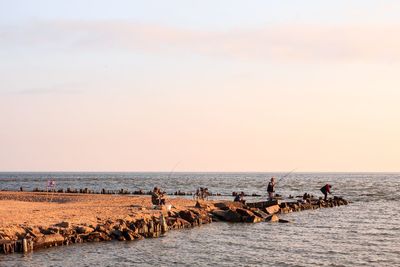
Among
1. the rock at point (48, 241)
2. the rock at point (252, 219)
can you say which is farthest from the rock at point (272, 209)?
the rock at point (48, 241)

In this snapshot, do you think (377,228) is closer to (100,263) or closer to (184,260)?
(184,260)

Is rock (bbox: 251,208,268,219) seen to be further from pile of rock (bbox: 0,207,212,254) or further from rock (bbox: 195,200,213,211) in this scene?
pile of rock (bbox: 0,207,212,254)

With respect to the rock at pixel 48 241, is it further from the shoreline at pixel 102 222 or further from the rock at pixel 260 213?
the rock at pixel 260 213

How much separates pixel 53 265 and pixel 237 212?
2048 cm

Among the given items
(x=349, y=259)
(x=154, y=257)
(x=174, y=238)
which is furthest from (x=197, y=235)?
(x=349, y=259)

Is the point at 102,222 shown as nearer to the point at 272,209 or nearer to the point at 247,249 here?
the point at 247,249

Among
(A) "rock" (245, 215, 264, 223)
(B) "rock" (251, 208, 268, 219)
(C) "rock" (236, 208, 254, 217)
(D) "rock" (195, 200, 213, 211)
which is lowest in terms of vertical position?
(A) "rock" (245, 215, 264, 223)

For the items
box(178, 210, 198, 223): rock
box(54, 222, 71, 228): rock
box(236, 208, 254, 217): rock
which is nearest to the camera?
box(54, 222, 71, 228): rock

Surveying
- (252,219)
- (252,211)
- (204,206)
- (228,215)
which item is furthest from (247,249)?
(204,206)

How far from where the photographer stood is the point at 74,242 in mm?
28781

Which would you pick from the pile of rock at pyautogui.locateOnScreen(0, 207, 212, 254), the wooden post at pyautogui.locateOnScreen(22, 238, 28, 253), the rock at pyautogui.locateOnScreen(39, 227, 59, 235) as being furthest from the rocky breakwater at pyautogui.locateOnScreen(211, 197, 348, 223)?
→ the wooden post at pyautogui.locateOnScreen(22, 238, 28, 253)

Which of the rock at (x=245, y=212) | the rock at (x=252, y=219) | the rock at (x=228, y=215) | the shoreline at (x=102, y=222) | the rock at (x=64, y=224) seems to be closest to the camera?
the shoreline at (x=102, y=222)

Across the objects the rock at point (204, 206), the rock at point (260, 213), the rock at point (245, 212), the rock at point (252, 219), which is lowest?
the rock at point (252, 219)

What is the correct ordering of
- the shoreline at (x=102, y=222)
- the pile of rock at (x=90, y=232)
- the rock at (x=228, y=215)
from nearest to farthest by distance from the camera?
the pile of rock at (x=90, y=232), the shoreline at (x=102, y=222), the rock at (x=228, y=215)
